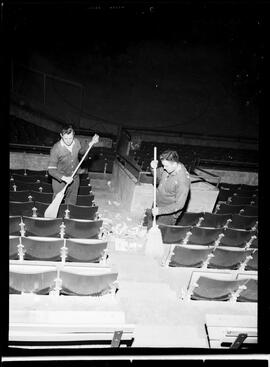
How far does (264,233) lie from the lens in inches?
89.0

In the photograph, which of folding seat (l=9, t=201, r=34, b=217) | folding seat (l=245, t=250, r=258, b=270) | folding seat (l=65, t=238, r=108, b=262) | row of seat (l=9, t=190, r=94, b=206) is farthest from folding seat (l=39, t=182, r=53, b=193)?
folding seat (l=245, t=250, r=258, b=270)

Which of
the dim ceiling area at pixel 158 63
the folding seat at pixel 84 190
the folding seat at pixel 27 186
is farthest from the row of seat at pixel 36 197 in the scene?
the dim ceiling area at pixel 158 63

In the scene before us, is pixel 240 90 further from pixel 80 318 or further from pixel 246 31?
pixel 80 318

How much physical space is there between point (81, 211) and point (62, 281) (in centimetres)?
173

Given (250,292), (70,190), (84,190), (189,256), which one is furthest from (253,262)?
(84,190)

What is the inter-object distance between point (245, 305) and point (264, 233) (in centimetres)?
143

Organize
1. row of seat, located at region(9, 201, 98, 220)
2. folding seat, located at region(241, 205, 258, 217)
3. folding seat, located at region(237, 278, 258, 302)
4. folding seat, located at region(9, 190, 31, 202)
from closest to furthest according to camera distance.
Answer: folding seat, located at region(237, 278, 258, 302)
row of seat, located at region(9, 201, 98, 220)
folding seat, located at region(9, 190, 31, 202)
folding seat, located at region(241, 205, 258, 217)

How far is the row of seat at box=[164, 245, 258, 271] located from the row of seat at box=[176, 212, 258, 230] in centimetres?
93

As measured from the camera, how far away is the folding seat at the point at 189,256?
3.78m

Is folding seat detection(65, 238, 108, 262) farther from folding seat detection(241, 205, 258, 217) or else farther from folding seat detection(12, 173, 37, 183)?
folding seat detection(241, 205, 258, 217)

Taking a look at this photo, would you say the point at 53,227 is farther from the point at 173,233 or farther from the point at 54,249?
the point at 173,233

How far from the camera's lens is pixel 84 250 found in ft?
11.9

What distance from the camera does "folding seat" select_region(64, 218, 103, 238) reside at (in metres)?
4.18

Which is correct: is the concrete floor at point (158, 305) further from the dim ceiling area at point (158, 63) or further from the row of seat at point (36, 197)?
the dim ceiling area at point (158, 63)
